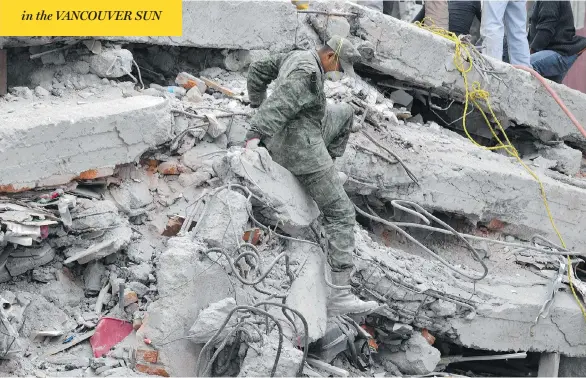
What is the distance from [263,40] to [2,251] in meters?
3.43

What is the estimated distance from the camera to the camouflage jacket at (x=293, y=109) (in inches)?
226

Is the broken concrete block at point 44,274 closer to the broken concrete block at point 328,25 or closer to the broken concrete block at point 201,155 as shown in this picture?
the broken concrete block at point 201,155

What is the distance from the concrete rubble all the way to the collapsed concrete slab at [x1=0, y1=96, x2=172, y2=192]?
0.04 feet

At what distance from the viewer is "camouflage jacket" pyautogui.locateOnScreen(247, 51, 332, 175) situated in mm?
5730

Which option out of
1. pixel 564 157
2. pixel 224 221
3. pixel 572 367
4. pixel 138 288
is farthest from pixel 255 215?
pixel 564 157

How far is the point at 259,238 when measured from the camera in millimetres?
6125

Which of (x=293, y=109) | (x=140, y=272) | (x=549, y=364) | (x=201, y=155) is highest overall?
(x=293, y=109)

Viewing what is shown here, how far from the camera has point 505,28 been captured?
9.57 m

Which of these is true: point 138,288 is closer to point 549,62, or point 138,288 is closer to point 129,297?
point 129,297

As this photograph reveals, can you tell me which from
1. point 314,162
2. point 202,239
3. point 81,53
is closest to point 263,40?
point 81,53

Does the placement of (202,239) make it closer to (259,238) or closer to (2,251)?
(259,238)

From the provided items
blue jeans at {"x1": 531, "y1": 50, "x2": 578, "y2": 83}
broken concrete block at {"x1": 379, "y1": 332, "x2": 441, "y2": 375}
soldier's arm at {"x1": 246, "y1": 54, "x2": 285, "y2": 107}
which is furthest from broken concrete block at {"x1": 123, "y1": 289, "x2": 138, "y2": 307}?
blue jeans at {"x1": 531, "y1": 50, "x2": 578, "y2": 83}

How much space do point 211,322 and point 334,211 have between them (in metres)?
1.40

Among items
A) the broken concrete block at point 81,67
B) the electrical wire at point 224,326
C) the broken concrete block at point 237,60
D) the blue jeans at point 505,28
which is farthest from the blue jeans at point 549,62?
the electrical wire at point 224,326
